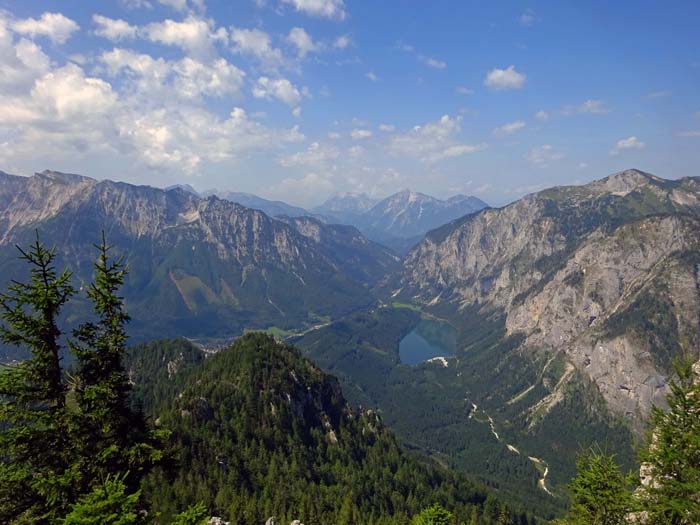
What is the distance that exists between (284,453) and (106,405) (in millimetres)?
129000

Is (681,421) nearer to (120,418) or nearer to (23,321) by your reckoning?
(120,418)

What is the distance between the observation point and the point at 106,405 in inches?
1019

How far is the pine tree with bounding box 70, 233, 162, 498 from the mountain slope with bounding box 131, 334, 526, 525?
6261cm

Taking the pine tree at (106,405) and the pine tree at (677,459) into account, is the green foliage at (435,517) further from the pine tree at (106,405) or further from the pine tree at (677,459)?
the pine tree at (106,405)

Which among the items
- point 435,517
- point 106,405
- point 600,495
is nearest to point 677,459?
point 600,495

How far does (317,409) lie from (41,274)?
15919 cm

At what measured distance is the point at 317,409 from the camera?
174 m

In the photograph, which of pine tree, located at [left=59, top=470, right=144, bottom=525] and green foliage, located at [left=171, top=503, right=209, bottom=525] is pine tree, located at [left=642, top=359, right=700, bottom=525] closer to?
green foliage, located at [left=171, top=503, right=209, bottom=525]

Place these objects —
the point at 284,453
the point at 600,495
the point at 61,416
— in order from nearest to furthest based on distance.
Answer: the point at 61,416 → the point at 600,495 → the point at 284,453

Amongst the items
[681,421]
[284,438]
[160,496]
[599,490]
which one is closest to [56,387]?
[681,421]

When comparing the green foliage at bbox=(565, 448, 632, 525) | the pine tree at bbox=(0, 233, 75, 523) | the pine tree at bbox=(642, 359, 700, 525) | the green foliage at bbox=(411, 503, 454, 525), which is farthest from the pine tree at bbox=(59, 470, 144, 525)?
the green foliage at bbox=(565, 448, 632, 525)

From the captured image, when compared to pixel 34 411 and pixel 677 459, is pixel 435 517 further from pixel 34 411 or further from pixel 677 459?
pixel 34 411

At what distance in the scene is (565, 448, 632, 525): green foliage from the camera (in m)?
42.3

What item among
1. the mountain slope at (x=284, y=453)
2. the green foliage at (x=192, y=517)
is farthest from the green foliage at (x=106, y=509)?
the mountain slope at (x=284, y=453)
